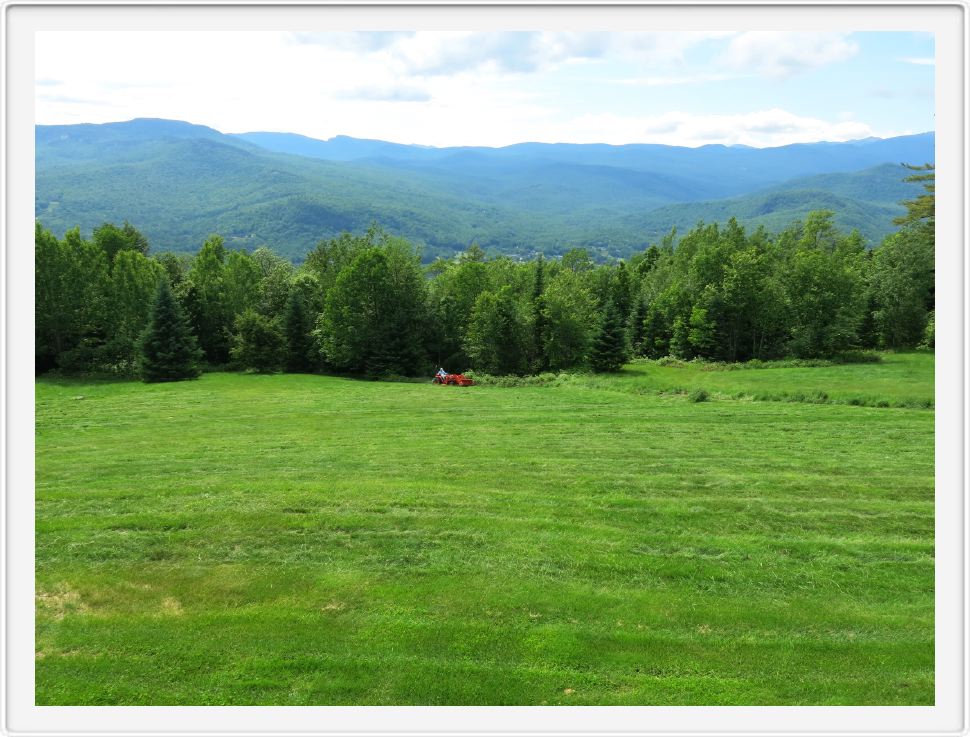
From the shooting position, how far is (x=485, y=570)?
855 centimetres

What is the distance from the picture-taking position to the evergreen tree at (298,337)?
138ft

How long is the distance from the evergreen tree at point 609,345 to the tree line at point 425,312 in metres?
0.11

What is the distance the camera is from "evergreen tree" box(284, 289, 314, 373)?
42156 millimetres

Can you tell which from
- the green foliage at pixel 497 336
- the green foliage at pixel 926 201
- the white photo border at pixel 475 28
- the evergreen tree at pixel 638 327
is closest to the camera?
the white photo border at pixel 475 28

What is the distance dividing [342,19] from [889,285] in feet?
164

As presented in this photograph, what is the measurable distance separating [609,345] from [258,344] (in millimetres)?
23511

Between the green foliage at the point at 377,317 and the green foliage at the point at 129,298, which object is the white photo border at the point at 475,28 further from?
the green foliage at the point at 129,298

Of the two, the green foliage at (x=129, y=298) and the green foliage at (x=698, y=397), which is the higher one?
the green foliage at (x=129, y=298)

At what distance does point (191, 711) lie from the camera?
14.9ft

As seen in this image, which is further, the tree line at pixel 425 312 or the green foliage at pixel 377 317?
the green foliage at pixel 377 317

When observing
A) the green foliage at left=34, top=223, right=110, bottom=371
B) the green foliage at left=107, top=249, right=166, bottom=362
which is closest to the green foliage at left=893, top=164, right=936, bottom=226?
the green foliage at left=107, top=249, right=166, bottom=362

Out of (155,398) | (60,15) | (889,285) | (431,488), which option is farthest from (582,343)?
(60,15)

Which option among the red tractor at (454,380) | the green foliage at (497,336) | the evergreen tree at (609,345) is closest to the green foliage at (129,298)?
the red tractor at (454,380)
